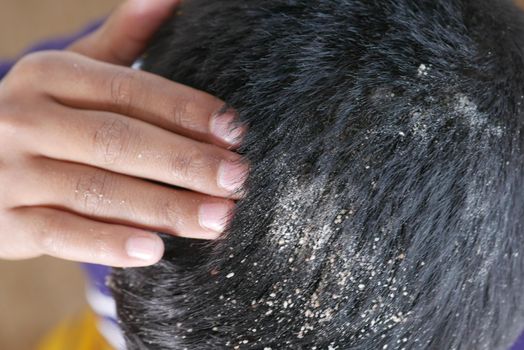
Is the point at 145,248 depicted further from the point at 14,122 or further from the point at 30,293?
the point at 30,293

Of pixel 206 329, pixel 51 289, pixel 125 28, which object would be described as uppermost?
pixel 125 28

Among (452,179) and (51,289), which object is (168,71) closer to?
(452,179)

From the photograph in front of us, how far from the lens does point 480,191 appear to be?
380 mm

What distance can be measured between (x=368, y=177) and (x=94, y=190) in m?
0.21

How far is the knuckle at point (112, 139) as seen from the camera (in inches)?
17.3

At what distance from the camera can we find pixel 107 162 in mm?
449

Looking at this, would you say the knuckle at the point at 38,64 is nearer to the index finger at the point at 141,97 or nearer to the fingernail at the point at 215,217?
the index finger at the point at 141,97

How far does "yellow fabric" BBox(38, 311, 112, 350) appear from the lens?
0.85 m

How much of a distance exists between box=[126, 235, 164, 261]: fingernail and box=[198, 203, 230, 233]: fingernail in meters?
0.04

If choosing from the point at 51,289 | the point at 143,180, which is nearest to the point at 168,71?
the point at 143,180

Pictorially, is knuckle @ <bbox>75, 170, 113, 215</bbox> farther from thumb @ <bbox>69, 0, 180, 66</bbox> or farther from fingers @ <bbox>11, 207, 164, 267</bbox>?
thumb @ <bbox>69, 0, 180, 66</bbox>

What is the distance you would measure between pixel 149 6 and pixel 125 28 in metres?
0.03

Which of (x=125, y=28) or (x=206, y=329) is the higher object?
(x=125, y=28)

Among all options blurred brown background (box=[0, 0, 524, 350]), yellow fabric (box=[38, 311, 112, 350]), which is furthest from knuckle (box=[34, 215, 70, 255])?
blurred brown background (box=[0, 0, 524, 350])
